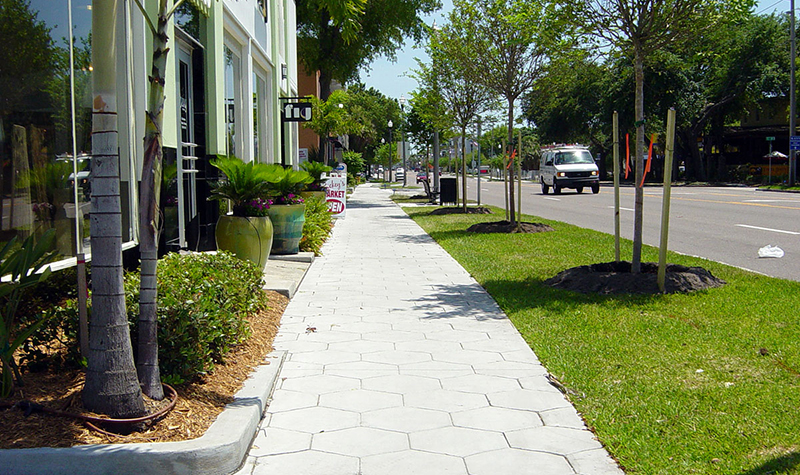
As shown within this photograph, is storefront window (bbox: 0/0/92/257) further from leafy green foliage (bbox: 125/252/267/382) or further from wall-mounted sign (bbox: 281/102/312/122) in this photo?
wall-mounted sign (bbox: 281/102/312/122)

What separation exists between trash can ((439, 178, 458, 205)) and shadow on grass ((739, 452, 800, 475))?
67.2 feet

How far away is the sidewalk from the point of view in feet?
12.5

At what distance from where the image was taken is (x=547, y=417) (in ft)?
14.4

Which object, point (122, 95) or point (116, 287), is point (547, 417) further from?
point (122, 95)

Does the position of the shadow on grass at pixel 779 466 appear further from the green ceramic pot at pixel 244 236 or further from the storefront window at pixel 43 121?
the green ceramic pot at pixel 244 236

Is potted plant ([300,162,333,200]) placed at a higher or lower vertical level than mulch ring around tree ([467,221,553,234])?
higher

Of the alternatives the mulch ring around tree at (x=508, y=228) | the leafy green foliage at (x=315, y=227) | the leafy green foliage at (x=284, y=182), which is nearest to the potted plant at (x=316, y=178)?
the leafy green foliage at (x=315, y=227)

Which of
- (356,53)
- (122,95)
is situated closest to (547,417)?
(122,95)

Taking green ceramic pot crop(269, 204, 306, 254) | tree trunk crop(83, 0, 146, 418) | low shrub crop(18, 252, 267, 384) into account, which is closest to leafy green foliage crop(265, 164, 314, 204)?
green ceramic pot crop(269, 204, 306, 254)

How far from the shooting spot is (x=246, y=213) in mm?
8891

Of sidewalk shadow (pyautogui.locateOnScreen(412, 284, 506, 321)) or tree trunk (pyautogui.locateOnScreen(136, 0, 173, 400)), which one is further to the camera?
sidewalk shadow (pyautogui.locateOnScreen(412, 284, 506, 321))

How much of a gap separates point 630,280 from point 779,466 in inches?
179

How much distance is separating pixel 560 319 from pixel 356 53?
24676 mm

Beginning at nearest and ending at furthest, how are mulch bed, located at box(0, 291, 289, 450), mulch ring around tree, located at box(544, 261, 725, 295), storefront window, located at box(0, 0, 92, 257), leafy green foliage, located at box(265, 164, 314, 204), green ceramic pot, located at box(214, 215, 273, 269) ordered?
mulch bed, located at box(0, 291, 289, 450), storefront window, located at box(0, 0, 92, 257), mulch ring around tree, located at box(544, 261, 725, 295), green ceramic pot, located at box(214, 215, 273, 269), leafy green foliage, located at box(265, 164, 314, 204)
